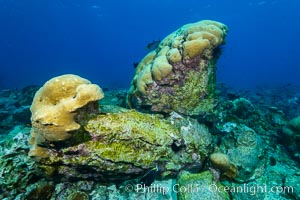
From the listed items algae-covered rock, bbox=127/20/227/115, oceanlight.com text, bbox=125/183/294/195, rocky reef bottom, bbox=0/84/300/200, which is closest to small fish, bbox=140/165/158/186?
rocky reef bottom, bbox=0/84/300/200

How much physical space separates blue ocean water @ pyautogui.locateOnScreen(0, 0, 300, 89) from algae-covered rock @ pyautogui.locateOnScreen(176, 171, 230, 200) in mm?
25439

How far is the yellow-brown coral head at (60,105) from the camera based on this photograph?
10.4 feet

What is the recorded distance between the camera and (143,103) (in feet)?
17.3

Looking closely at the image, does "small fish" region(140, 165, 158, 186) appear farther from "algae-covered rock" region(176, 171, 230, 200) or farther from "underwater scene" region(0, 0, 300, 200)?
"algae-covered rock" region(176, 171, 230, 200)

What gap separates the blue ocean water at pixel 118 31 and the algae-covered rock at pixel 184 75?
2408 cm

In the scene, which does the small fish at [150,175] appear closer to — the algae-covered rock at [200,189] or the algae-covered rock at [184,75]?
the algae-covered rock at [200,189]

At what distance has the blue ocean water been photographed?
45197mm

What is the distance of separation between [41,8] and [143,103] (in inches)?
1947

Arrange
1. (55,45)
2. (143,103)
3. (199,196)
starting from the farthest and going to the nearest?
(55,45), (143,103), (199,196)

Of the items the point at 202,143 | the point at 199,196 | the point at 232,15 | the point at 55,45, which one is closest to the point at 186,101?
the point at 202,143

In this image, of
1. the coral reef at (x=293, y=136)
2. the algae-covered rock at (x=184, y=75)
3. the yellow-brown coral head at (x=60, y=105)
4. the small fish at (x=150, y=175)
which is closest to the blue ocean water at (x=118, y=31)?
the coral reef at (x=293, y=136)

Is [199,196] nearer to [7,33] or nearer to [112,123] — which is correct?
[112,123]

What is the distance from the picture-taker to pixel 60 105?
10.6ft

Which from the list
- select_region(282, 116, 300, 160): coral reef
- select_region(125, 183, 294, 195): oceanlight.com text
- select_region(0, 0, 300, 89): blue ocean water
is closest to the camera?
select_region(125, 183, 294, 195): oceanlight.com text
